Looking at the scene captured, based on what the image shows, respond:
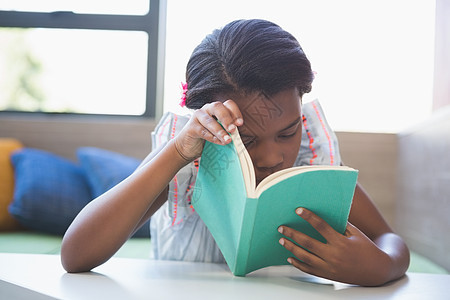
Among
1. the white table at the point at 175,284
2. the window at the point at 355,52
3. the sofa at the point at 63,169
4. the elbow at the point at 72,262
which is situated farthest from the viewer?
the window at the point at 355,52

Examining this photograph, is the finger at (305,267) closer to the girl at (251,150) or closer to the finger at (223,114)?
the girl at (251,150)

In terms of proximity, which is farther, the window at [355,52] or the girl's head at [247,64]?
the window at [355,52]

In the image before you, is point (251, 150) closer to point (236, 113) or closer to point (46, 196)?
point (236, 113)

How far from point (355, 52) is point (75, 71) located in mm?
1522

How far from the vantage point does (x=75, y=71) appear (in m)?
2.58

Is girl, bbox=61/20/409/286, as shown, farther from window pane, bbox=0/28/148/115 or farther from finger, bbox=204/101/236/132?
window pane, bbox=0/28/148/115

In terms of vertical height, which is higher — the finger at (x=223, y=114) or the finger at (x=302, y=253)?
the finger at (x=223, y=114)

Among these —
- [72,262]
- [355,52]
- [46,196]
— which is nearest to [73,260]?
[72,262]

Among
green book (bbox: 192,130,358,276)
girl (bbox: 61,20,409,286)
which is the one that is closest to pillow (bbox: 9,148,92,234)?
girl (bbox: 61,20,409,286)

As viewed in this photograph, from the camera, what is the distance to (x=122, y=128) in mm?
2234

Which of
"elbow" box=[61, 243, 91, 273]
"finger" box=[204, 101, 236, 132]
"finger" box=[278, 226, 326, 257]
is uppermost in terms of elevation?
"finger" box=[204, 101, 236, 132]

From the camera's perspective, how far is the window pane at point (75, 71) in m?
2.51

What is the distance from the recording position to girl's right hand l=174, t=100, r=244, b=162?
0.69 metres

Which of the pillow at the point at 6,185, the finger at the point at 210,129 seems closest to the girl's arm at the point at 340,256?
the finger at the point at 210,129
